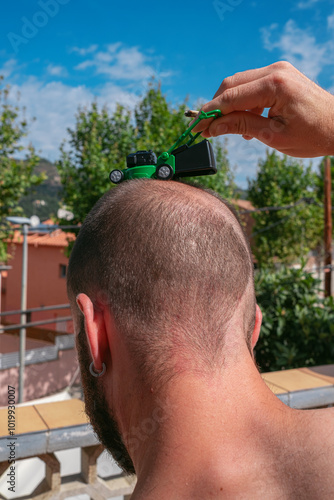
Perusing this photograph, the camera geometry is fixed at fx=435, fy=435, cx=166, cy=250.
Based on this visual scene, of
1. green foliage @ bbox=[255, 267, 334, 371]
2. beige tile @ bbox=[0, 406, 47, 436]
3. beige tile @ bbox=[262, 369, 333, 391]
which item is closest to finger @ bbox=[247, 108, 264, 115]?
beige tile @ bbox=[0, 406, 47, 436]

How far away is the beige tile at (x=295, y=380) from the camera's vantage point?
2.47 m

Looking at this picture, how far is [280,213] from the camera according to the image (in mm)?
25422

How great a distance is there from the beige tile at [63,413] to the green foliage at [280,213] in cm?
2452

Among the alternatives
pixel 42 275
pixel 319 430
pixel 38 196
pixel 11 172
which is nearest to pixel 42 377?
pixel 11 172

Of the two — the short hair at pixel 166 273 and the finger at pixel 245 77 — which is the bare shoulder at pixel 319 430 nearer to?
the short hair at pixel 166 273

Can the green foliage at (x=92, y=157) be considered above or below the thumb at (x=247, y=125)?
above

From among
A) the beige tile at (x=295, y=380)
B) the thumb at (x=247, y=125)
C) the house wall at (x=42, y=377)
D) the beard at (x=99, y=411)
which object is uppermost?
the thumb at (x=247, y=125)

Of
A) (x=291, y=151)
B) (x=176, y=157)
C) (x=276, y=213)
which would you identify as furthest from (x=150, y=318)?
(x=276, y=213)

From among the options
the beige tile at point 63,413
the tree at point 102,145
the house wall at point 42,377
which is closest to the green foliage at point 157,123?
the tree at point 102,145

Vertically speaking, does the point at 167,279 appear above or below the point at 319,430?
above

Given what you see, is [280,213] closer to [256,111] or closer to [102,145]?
[102,145]

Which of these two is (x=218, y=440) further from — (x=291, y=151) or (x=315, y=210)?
(x=315, y=210)

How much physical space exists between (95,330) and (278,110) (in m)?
0.76

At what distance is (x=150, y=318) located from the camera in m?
0.87
